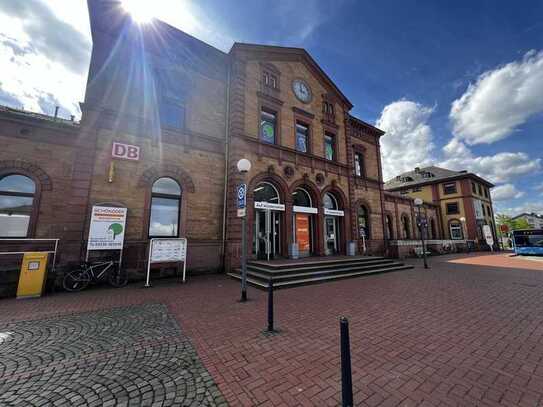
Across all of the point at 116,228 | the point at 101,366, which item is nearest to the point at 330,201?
the point at 116,228

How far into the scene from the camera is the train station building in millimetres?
8156

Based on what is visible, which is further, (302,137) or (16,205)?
(302,137)

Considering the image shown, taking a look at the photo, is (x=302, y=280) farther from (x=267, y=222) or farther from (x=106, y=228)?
(x=106, y=228)

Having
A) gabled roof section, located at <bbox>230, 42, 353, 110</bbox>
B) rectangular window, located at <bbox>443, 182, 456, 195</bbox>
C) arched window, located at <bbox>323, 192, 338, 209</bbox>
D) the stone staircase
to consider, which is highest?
gabled roof section, located at <bbox>230, 42, 353, 110</bbox>

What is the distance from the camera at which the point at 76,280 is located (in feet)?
24.7

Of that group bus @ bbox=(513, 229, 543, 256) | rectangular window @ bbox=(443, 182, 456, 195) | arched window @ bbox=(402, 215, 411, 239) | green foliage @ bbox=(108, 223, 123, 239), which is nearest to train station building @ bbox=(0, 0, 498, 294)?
green foliage @ bbox=(108, 223, 123, 239)

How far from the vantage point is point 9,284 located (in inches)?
272

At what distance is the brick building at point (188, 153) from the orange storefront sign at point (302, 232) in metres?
0.10

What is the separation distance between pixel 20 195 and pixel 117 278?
4.37 metres

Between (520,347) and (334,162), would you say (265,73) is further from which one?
(520,347)

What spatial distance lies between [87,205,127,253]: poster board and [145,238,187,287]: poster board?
1.11 meters

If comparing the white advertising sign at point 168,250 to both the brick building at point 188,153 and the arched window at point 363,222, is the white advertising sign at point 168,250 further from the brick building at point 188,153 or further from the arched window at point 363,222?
the arched window at point 363,222

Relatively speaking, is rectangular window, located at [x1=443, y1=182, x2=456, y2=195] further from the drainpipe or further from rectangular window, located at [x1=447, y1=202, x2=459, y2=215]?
the drainpipe

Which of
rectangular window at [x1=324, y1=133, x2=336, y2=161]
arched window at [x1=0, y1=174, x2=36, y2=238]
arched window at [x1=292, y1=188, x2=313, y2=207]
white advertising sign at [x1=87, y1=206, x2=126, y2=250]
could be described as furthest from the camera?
rectangular window at [x1=324, y1=133, x2=336, y2=161]
